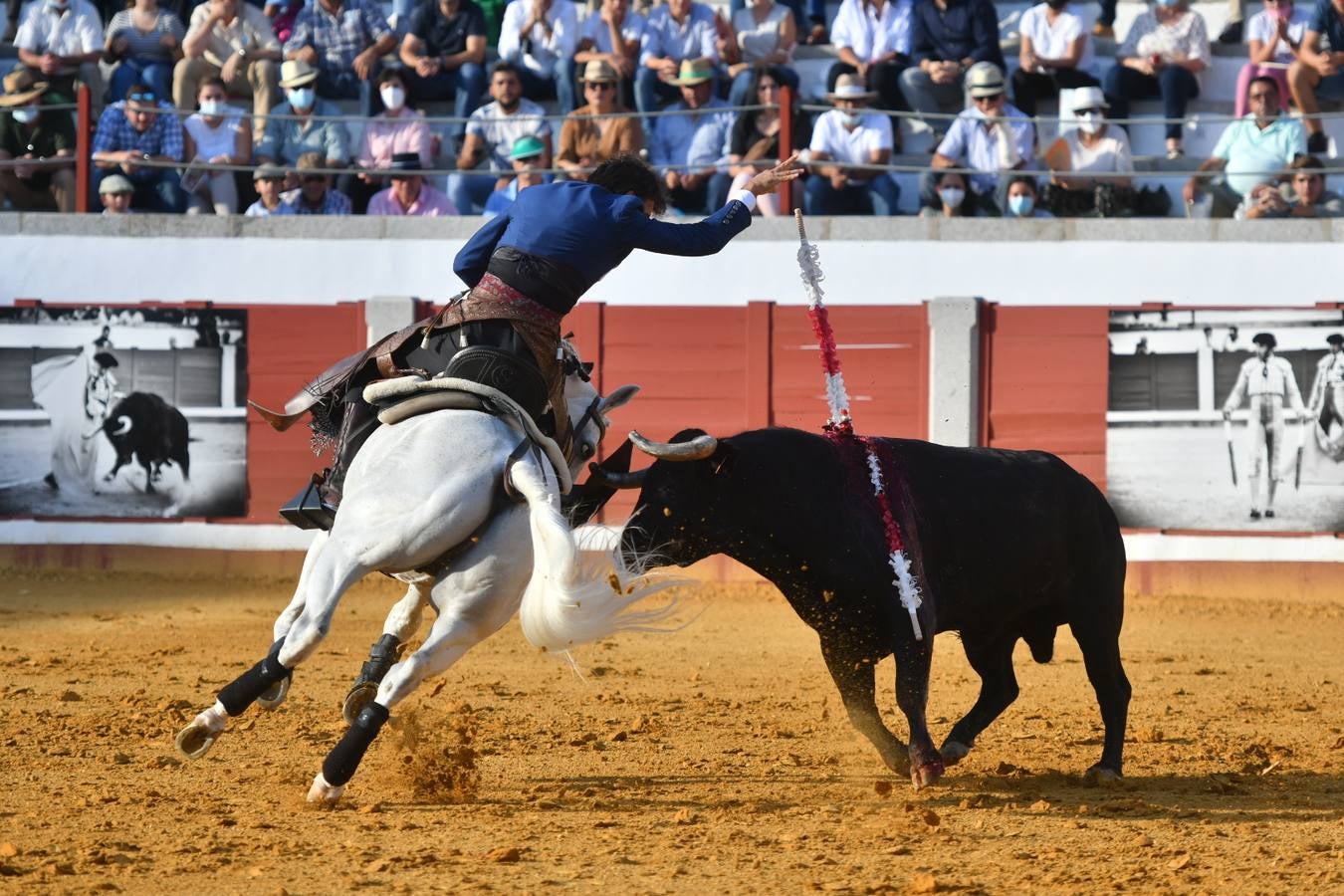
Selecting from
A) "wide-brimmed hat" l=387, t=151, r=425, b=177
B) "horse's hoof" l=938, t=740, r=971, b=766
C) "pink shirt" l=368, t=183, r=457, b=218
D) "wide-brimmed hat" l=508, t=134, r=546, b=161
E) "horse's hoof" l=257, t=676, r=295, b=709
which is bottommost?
"horse's hoof" l=938, t=740, r=971, b=766

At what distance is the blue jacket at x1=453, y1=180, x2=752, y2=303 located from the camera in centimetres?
548

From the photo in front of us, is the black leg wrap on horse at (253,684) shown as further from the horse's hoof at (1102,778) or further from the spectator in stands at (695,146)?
the spectator in stands at (695,146)

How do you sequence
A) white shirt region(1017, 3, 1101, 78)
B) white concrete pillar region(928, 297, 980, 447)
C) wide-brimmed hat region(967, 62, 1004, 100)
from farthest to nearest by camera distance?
white shirt region(1017, 3, 1101, 78) < wide-brimmed hat region(967, 62, 1004, 100) < white concrete pillar region(928, 297, 980, 447)

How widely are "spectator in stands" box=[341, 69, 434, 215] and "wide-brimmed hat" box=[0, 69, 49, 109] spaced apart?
89.4 inches

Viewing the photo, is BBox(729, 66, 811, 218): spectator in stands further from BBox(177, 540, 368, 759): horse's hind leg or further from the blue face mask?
BBox(177, 540, 368, 759): horse's hind leg

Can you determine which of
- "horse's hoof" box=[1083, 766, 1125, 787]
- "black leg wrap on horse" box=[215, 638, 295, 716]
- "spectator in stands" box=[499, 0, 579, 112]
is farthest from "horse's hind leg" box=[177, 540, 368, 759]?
"spectator in stands" box=[499, 0, 579, 112]

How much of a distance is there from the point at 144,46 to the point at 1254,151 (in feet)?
25.5

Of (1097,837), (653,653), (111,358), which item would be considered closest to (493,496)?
(1097,837)

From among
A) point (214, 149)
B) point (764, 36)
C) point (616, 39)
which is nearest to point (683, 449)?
point (616, 39)

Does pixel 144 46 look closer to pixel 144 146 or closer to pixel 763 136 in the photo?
pixel 144 146

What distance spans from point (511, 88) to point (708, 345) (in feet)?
7.68

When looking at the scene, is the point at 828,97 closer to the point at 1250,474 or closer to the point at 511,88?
the point at 511,88

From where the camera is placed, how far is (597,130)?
12.4 meters

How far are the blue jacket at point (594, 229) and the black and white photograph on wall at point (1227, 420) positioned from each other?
6.19 metres
